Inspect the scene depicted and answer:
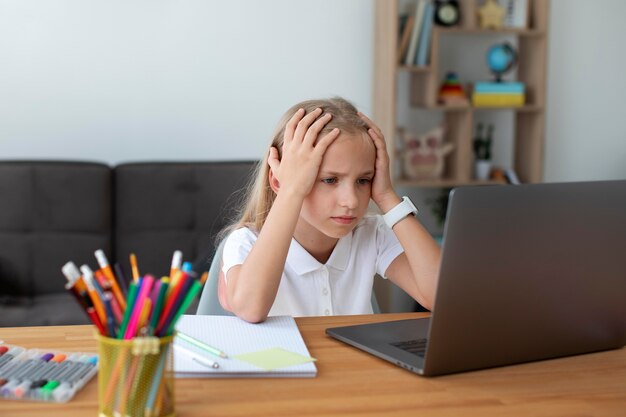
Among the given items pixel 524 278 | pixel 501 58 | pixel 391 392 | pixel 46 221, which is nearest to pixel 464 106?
pixel 501 58

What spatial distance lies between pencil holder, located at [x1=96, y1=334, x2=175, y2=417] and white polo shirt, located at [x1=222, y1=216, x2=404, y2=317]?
654 mm

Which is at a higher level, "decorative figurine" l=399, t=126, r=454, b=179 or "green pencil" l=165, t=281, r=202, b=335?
"green pencil" l=165, t=281, r=202, b=335

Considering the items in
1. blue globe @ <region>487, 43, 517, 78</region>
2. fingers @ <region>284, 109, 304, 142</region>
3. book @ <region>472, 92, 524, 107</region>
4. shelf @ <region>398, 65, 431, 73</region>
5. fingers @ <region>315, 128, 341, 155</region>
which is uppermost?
blue globe @ <region>487, 43, 517, 78</region>

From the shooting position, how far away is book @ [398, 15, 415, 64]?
3592 mm

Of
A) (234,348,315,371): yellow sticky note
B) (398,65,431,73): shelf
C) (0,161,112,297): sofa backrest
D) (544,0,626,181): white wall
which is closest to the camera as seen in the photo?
(234,348,315,371): yellow sticky note

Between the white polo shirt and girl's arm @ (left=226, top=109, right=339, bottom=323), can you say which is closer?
girl's arm @ (left=226, top=109, right=339, bottom=323)

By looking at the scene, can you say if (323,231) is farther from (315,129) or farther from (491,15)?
(491,15)

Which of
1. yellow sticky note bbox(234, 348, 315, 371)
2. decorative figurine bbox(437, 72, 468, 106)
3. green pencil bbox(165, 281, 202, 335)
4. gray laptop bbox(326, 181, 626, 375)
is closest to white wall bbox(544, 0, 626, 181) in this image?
decorative figurine bbox(437, 72, 468, 106)

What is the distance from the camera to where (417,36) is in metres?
3.62

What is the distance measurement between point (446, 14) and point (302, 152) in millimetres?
2392

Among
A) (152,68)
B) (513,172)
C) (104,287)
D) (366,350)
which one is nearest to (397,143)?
(513,172)

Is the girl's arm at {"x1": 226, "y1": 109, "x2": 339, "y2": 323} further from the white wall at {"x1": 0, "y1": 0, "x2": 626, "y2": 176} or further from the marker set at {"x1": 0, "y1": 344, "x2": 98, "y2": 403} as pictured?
the white wall at {"x1": 0, "y1": 0, "x2": 626, "y2": 176}

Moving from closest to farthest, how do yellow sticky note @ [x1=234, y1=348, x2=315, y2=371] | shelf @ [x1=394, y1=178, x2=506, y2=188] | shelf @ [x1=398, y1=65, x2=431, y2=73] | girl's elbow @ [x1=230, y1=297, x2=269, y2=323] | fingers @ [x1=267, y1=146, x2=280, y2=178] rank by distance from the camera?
yellow sticky note @ [x1=234, y1=348, x2=315, y2=371], girl's elbow @ [x1=230, y1=297, x2=269, y2=323], fingers @ [x1=267, y1=146, x2=280, y2=178], shelf @ [x1=398, y1=65, x2=431, y2=73], shelf @ [x1=394, y1=178, x2=506, y2=188]

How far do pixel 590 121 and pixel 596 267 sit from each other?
3.23m
